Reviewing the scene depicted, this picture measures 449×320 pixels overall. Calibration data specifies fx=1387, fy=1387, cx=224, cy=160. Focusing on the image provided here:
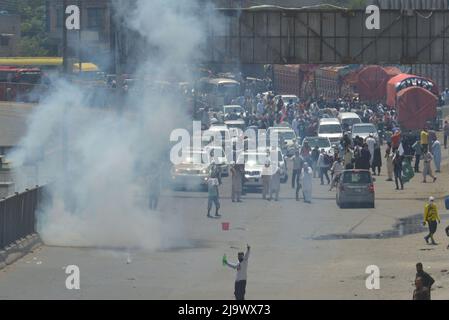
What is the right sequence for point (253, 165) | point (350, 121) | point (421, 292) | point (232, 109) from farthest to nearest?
1. point (232, 109)
2. point (350, 121)
3. point (253, 165)
4. point (421, 292)

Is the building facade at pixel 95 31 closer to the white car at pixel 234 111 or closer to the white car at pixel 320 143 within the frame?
the white car at pixel 234 111

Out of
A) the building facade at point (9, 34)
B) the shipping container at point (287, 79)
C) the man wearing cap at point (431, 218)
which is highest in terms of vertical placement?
the building facade at point (9, 34)

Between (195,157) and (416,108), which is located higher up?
(416,108)

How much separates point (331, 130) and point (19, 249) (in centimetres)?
2886

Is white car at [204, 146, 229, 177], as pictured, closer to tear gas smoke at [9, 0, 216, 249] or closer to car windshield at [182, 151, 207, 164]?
car windshield at [182, 151, 207, 164]

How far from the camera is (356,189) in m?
37.3

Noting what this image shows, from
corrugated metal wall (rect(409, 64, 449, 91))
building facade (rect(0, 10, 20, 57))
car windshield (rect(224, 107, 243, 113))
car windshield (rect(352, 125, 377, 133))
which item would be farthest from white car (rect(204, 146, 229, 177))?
building facade (rect(0, 10, 20, 57))

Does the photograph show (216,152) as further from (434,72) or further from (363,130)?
(434,72)

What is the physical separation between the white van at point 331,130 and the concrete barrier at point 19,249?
26.1m

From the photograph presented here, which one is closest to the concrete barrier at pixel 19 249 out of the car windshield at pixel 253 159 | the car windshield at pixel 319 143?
the car windshield at pixel 253 159

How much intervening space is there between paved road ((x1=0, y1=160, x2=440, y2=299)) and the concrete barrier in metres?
0.19

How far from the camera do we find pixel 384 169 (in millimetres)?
48688

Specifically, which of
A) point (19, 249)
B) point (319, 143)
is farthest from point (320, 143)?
point (19, 249)

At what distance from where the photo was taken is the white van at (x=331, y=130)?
2143 inches
